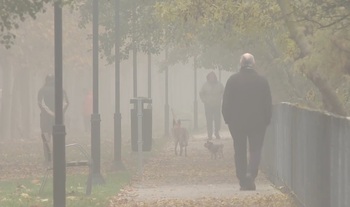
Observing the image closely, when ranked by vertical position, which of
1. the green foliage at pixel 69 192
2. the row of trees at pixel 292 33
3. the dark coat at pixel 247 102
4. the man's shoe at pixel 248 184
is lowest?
the green foliage at pixel 69 192

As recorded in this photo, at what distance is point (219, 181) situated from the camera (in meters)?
20.6

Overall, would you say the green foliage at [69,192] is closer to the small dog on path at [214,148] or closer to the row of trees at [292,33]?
the row of trees at [292,33]

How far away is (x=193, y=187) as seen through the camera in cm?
1936

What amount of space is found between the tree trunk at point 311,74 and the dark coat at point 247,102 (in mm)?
1089

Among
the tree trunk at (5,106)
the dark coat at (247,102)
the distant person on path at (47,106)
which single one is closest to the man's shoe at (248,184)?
the dark coat at (247,102)

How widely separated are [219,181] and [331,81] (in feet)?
17.6

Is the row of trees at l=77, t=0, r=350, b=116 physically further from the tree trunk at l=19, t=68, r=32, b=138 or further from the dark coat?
the tree trunk at l=19, t=68, r=32, b=138

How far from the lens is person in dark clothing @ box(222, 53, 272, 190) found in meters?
17.8

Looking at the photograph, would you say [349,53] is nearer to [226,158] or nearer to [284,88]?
[284,88]

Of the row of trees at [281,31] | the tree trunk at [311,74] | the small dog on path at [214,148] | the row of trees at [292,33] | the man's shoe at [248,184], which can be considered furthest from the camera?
the small dog on path at [214,148]

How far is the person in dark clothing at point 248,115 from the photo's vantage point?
58.2ft

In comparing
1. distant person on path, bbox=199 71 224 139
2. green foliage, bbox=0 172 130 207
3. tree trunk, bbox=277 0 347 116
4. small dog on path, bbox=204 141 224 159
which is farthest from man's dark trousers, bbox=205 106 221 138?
tree trunk, bbox=277 0 347 116

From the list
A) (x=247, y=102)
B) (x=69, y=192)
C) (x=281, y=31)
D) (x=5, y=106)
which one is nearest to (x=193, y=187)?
(x=69, y=192)

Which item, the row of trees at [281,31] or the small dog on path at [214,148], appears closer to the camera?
the row of trees at [281,31]
